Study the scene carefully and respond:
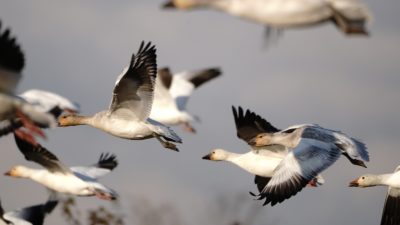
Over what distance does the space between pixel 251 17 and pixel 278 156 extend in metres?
5.55

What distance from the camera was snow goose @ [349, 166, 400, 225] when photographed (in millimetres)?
13633

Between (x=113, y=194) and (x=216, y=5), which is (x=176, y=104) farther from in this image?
(x=216, y=5)

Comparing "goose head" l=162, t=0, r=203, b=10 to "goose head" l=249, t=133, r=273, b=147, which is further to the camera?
"goose head" l=249, t=133, r=273, b=147

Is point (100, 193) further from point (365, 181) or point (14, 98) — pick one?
point (365, 181)

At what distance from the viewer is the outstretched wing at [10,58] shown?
10211 mm

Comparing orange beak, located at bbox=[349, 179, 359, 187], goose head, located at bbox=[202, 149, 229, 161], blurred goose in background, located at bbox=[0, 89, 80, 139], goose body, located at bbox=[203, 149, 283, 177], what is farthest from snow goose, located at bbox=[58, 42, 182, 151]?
orange beak, located at bbox=[349, 179, 359, 187]

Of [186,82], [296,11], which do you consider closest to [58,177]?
[296,11]

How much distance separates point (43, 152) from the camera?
12.5 meters

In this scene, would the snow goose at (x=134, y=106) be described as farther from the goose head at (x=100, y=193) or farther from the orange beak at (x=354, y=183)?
the orange beak at (x=354, y=183)

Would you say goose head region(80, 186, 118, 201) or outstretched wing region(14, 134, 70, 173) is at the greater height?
outstretched wing region(14, 134, 70, 173)

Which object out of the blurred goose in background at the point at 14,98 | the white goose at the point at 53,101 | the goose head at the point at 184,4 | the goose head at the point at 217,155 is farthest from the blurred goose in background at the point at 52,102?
the goose head at the point at 184,4

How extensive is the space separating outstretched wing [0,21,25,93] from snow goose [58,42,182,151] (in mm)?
1584

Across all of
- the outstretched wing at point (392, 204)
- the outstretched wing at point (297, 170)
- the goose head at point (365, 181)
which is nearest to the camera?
the outstretched wing at point (297, 170)

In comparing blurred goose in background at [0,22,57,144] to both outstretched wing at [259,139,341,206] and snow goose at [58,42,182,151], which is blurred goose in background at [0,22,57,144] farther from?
outstretched wing at [259,139,341,206]
